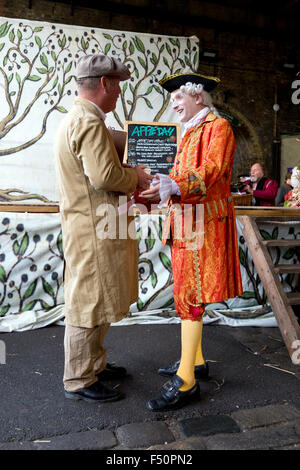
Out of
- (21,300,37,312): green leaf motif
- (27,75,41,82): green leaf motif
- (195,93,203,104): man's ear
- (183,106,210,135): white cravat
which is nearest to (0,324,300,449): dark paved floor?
(21,300,37,312): green leaf motif

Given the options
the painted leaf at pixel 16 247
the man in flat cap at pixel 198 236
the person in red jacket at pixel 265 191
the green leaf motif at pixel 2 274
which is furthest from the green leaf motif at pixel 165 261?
the person in red jacket at pixel 265 191

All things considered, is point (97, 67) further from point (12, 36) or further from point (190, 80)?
point (12, 36)

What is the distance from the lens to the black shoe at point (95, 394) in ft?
7.08

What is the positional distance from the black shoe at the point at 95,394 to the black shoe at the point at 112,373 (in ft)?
0.83

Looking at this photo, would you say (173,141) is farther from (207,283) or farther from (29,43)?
(207,283)

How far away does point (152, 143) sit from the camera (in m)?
5.65

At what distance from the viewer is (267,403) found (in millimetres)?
2186

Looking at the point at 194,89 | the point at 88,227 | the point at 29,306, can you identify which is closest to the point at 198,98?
the point at 194,89

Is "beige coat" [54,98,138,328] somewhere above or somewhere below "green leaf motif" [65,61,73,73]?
below

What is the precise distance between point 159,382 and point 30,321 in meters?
1.51

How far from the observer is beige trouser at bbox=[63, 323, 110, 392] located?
2.12m

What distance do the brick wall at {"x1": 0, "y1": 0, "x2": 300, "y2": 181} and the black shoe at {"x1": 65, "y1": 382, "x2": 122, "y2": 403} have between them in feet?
28.9

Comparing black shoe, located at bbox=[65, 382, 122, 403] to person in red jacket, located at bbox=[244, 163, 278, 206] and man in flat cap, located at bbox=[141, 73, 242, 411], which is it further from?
person in red jacket, located at bbox=[244, 163, 278, 206]

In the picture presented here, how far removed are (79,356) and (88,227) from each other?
2.24 feet
